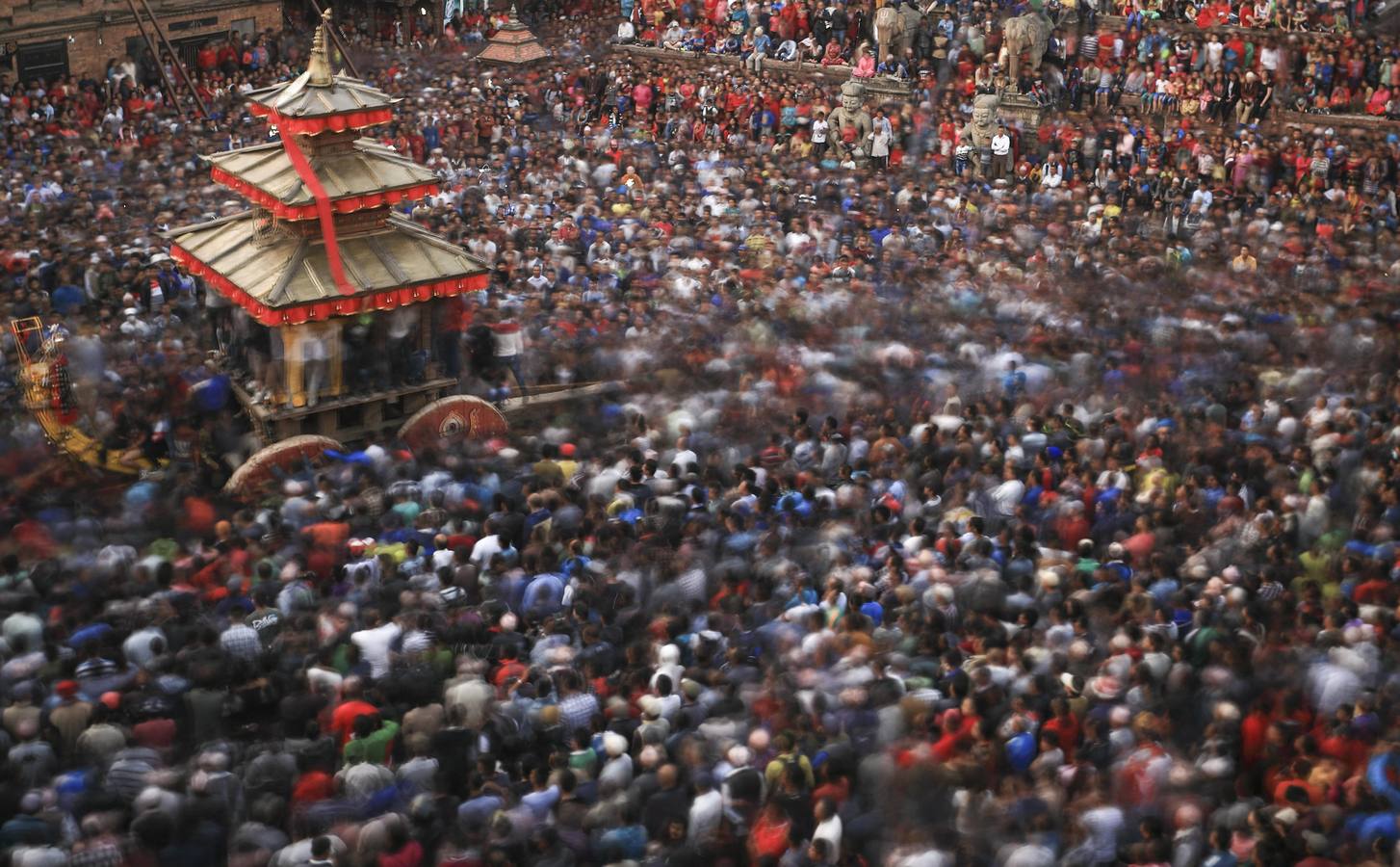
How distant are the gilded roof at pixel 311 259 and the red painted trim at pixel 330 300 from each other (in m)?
0.05

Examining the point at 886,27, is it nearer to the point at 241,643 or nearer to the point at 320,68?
the point at 320,68

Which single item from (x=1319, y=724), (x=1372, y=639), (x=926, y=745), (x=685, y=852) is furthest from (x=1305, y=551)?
(x=685, y=852)

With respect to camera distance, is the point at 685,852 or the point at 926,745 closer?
the point at 685,852

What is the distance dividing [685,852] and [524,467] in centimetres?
668

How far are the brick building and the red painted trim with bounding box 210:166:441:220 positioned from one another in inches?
663

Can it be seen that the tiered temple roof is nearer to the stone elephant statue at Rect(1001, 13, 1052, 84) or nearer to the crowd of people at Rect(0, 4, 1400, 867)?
the crowd of people at Rect(0, 4, 1400, 867)

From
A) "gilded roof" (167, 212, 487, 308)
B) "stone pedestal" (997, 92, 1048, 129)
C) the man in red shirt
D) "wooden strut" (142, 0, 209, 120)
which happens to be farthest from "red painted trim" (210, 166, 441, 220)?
"stone pedestal" (997, 92, 1048, 129)

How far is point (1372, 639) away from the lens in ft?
39.9

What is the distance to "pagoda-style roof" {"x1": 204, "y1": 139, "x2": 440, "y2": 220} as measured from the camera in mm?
16203

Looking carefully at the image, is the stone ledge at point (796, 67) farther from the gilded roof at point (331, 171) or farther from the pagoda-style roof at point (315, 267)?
the gilded roof at point (331, 171)

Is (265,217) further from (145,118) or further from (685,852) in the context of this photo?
(145,118)

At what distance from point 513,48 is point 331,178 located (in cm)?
1902

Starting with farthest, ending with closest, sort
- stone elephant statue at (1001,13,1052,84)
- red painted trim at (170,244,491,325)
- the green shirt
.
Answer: stone elephant statue at (1001,13,1052,84), red painted trim at (170,244,491,325), the green shirt

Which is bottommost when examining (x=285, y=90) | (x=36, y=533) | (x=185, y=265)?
(x=36, y=533)
